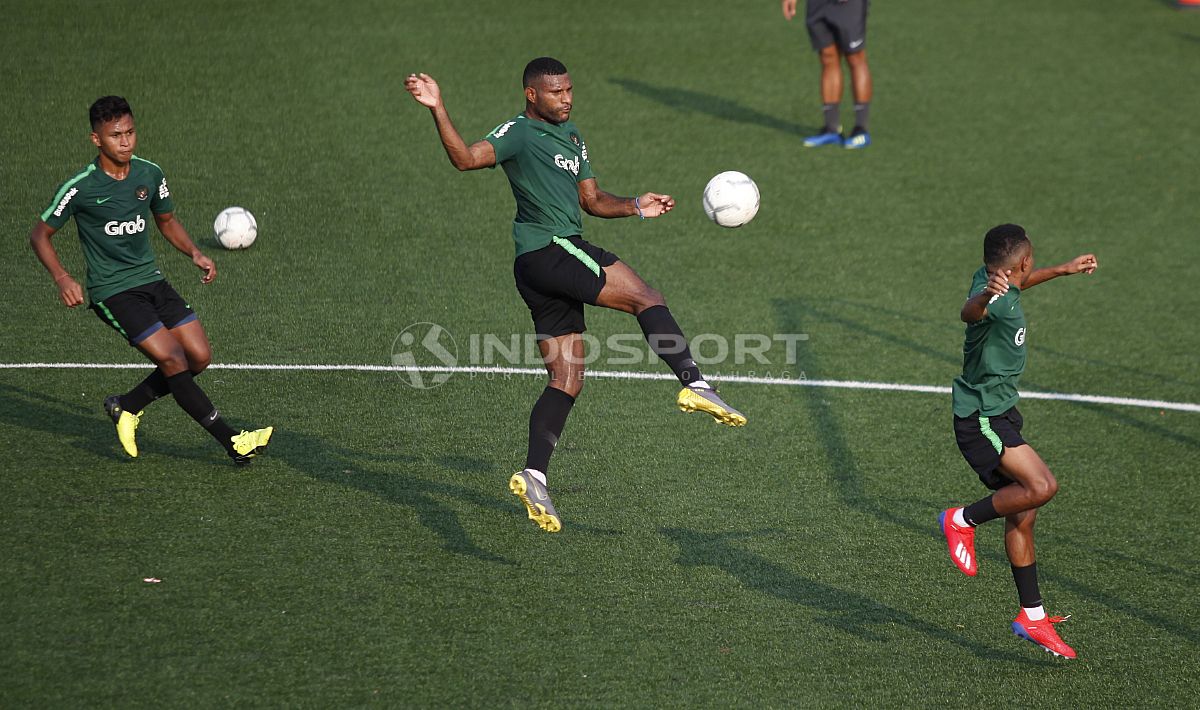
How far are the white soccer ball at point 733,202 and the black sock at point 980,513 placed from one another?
233 centimetres

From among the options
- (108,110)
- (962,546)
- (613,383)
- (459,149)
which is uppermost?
(108,110)

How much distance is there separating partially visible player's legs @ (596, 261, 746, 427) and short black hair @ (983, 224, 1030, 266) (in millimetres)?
1517

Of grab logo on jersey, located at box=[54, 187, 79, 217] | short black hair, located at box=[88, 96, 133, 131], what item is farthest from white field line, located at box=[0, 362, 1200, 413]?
short black hair, located at box=[88, 96, 133, 131]

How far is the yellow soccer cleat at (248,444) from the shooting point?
812cm

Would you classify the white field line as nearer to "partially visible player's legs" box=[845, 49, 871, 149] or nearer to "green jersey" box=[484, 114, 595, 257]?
"green jersey" box=[484, 114, 595, 257]

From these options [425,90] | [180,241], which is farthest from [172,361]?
[425,90]

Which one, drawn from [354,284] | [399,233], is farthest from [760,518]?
[399,233]

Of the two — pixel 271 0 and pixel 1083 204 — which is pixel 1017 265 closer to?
pixel 1083 204

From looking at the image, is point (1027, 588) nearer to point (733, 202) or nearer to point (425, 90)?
point (733, 202)

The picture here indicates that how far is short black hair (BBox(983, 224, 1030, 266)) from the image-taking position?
6422 mm

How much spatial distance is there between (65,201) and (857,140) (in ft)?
32.2

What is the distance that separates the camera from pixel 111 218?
794 cm

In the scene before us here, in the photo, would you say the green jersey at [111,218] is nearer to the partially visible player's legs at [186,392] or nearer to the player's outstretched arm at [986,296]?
the partially visible player's legs at [186,392]

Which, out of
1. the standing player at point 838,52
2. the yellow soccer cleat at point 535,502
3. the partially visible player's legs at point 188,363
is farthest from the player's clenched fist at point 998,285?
the standing player at point 838,52
